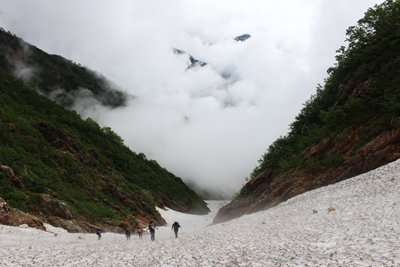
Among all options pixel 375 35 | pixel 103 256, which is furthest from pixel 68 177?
pixel 375 35

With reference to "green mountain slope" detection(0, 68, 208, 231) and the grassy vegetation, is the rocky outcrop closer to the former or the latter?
"green mountain slope" detection(0, 68, 208, 231)

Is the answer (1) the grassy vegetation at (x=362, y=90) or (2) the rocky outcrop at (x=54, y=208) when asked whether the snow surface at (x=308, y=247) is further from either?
(1) the grassy vegetation at (x=362, y=90)

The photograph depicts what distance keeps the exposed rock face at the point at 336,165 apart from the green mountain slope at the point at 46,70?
133 meters

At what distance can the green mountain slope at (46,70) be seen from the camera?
113 m

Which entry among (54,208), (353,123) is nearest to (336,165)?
(353,123)

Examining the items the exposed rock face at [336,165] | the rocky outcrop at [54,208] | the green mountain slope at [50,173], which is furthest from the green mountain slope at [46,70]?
the exposed rock face at [336,165]

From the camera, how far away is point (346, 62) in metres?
30.3

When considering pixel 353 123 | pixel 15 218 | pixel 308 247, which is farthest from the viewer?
pixel 353 123

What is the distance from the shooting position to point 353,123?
74.4 feet

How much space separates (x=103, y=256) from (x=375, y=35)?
36.3 metres

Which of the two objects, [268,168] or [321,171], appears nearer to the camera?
[321,171]

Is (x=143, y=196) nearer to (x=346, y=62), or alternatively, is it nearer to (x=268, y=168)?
(x=268, y=168)

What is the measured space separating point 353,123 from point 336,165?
5.43 meters

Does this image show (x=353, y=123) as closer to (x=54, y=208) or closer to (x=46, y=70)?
(x=54, y=208)
